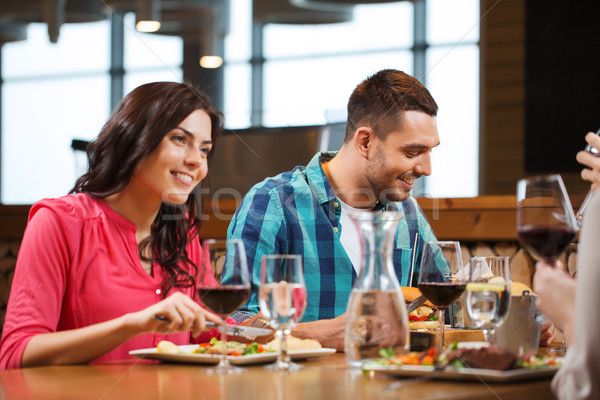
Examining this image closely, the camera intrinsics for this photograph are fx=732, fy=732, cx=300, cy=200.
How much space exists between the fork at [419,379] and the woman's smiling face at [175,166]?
81cm

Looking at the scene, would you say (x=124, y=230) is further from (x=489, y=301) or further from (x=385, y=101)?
(x=385, y=101)

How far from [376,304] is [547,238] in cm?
27

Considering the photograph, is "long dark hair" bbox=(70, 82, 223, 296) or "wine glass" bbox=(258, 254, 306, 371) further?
"long dark hair" bbox=(70, 82, 223, 296)

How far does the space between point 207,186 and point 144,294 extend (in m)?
0.40

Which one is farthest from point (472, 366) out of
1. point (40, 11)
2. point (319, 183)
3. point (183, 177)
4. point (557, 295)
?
point (40, 11)

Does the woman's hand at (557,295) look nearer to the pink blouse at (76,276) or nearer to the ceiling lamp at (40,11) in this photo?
the pink blouse at (76,276)

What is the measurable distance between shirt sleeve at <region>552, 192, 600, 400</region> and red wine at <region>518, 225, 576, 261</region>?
0.53 ft

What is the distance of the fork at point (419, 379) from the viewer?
101 cm

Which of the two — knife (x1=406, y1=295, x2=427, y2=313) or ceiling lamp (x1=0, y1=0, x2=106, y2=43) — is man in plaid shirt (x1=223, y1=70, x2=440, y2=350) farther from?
ceiling lamp (x1=0, y1=0, x2=106, y2=43)

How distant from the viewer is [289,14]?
806 cm

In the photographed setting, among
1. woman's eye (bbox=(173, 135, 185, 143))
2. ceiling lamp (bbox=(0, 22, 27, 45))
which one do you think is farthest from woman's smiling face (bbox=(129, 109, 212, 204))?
ceiling lamp (bbox=(0, 22, 27, 45))

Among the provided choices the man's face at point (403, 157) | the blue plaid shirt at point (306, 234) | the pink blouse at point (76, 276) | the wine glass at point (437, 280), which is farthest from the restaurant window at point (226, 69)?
the wine glass at point (437, 280)

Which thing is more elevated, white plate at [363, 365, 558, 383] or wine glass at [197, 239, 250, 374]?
wine glass at [197, 239, 250, 374]

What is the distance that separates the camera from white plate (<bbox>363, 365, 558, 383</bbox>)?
1025 millimetres
